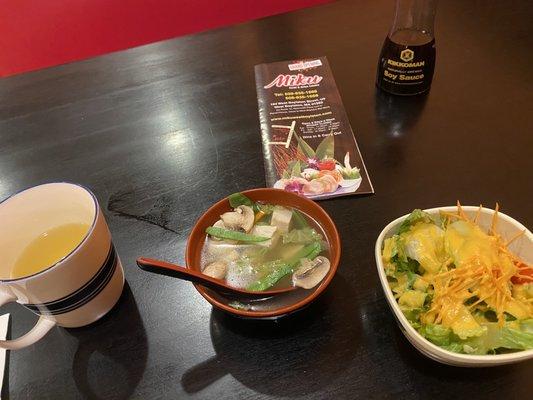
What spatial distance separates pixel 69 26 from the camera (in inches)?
80.7

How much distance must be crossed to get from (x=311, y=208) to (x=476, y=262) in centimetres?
31

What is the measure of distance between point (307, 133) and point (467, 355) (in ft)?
2.39

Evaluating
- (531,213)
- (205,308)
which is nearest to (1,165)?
(205,308)

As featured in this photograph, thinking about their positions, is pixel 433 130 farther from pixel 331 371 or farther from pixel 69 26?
pixel 69 26

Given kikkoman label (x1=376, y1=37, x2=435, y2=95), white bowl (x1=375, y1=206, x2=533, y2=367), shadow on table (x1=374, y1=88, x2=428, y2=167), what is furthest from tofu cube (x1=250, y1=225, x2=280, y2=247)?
kikkoman label (x1=376, y1=37, x2=435, y2=95)

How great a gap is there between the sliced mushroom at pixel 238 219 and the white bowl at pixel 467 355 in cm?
26

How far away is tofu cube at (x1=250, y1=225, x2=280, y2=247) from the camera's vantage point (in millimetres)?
879

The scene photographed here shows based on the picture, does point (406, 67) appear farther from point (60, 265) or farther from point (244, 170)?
point (60, 265)

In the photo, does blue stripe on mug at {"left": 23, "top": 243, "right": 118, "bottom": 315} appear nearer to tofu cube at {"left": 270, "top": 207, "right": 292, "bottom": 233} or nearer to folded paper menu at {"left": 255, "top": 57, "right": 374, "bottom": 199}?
tofu cube at {"left": 270, "top": 207, "right": 292, "bottom": 233}

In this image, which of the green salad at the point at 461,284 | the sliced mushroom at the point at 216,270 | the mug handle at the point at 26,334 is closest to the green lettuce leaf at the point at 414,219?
the green salad at the point at 461,284

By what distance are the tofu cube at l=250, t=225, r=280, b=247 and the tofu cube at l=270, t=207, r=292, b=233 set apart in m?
0.01

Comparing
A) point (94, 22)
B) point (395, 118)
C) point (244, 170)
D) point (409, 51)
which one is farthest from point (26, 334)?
point (94, 22)

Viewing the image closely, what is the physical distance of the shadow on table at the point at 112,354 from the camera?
0.74 meters

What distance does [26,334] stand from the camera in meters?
0.72
